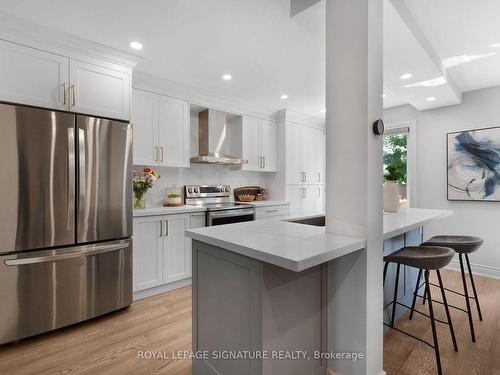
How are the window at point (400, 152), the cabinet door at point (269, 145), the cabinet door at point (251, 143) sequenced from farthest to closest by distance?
the cabinet door at point (269, 145) < the window at point (400, 152) < the cabinet door at point (251, 143)

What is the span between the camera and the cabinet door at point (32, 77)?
1.92 metres

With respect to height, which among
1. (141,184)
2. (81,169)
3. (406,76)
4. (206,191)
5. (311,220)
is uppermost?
(406,76)

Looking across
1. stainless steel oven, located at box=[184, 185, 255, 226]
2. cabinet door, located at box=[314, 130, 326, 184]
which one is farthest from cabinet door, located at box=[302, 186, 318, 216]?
stainless steel oven, located at box=[184, 185, 255, 226]

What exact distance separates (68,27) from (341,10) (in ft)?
6.77

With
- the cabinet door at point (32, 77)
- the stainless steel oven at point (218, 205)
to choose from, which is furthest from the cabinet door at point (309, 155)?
the cabinet door at point (32, 77)

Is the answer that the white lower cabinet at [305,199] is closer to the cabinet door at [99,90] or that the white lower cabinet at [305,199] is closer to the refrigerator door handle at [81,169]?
the cabinet door at [99,90]

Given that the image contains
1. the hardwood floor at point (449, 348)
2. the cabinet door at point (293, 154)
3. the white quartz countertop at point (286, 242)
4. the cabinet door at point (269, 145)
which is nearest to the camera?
the white quartz countertop at point (286, 242)

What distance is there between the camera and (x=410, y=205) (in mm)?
4117

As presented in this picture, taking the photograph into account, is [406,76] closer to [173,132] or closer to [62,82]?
[173,132]

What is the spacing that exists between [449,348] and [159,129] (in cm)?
342

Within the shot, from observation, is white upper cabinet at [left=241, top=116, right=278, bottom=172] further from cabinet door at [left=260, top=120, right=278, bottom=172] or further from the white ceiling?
the white ceiling

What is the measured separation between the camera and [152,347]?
1924 millimetres

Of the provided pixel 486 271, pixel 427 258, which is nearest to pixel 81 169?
pixel 427 258

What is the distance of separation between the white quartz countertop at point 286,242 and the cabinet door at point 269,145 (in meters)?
2.67
